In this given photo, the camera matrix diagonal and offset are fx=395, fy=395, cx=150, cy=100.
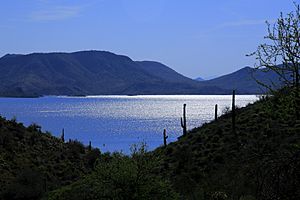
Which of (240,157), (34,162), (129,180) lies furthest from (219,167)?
(34,162)

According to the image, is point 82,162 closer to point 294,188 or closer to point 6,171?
point 6,171

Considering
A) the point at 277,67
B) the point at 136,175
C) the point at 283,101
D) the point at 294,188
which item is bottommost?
the point at 136,175

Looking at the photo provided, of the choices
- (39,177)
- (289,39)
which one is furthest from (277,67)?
(39,177)

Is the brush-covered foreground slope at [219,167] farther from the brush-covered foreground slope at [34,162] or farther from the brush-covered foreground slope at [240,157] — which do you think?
the brush-covered foreground slope at [34,162]

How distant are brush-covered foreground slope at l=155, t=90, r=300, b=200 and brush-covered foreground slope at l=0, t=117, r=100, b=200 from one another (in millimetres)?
12908

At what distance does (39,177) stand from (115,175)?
962 inches

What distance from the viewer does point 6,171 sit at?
4281 cm

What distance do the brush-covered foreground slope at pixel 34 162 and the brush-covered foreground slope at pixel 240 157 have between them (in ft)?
42.3

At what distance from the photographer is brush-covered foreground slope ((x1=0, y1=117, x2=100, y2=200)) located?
38.3m

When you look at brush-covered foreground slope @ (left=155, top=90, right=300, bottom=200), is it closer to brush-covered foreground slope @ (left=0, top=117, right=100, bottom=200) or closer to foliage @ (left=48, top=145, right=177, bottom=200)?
foliage @ (left=48, top=145, right=177, bottom=200)

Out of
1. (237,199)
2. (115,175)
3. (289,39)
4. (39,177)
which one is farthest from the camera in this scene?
(39,177)

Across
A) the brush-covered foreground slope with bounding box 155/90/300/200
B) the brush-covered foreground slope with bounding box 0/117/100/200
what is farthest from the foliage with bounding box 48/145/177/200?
the brush-covered foreground slope with bounding box 0/117/100/200

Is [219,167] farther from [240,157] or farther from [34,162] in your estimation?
[34,162]

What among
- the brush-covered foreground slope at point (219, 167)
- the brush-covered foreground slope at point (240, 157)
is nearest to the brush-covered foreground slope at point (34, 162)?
the brush-covered foreground slope at point (219, 167)
